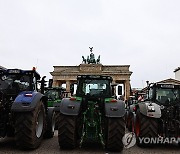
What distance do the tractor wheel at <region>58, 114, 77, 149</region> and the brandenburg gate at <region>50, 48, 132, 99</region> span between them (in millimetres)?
45903

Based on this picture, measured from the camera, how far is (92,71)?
53.4 metres

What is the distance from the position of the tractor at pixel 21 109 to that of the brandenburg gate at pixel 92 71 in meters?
44.9

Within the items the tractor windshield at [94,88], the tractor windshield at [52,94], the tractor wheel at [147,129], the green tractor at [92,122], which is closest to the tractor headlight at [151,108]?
the tractor wheel at [147,129]

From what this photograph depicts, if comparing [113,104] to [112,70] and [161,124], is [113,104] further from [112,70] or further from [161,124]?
[112,70]

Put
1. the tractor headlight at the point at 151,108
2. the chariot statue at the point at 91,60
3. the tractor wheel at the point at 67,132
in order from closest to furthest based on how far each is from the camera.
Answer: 1. the tractor wheel at the point at 67,132
2. the tractor headlight at the point at 151,108
3. the chariot statue at the point at 91,60

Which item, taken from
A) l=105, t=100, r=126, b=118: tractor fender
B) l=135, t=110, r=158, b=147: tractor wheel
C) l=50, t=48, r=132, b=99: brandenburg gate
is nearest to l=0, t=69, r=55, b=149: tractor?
l=105, t=100, r=126, b=118: tractor fender

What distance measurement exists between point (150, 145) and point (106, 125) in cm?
154

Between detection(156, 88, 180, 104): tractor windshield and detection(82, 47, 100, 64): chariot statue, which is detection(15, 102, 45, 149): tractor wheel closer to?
detection(156, 88, 180, 104): tractor windshield

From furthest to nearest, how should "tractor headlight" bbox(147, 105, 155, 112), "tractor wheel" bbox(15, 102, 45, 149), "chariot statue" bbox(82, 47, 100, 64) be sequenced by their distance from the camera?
"chariot statue" bbox(82, 47, 100, 64) < "tractor headlight" bbox(147, 105, 155, 112) < "tractor wheel" bbox(15, 102, 45, 149)

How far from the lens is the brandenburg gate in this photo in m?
53.5

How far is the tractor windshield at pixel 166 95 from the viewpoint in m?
7.99

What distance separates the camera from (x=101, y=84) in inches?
307

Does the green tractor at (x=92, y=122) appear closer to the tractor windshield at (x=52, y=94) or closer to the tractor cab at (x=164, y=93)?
the tractor cab at (x=164, y=93)

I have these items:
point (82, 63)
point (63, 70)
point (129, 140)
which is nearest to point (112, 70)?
point (82, 63)
